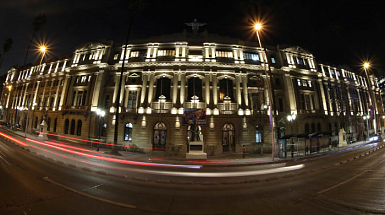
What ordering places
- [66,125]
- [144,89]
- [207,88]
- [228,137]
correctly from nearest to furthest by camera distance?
[228,137] < [207,88] < [144,89] < [66,125]

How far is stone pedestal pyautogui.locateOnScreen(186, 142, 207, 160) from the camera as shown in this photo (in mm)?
16778

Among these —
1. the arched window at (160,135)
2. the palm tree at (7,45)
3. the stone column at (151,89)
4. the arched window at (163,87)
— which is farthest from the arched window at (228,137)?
the palm tree at (7,45)

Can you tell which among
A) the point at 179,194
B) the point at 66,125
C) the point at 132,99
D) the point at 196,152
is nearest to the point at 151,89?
the point at 132,99

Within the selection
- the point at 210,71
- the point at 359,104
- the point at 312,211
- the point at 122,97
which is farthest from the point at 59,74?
the point at 359,104

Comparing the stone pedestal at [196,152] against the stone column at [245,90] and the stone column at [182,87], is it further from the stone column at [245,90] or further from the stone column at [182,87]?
the stone column at [245,90]

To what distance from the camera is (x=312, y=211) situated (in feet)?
15.9

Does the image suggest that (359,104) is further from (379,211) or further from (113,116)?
(113,116)

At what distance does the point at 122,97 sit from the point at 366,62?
163 feet

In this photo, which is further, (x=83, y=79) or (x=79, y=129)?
(x=83, y=79)

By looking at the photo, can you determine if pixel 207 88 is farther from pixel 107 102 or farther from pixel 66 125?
pixel 66 125

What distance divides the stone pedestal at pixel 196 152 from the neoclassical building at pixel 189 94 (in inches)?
118

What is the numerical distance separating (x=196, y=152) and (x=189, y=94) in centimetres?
1054

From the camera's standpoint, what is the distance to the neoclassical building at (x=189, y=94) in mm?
23016

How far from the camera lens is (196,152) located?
1714 centimetres
